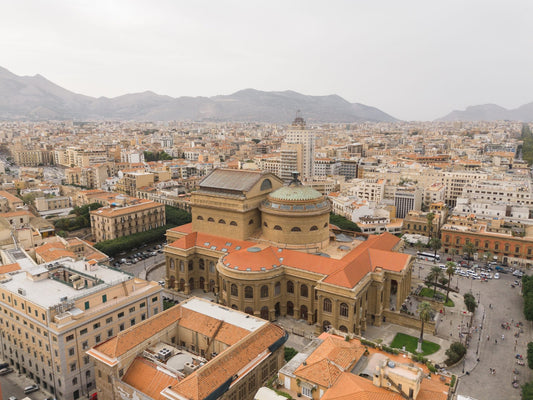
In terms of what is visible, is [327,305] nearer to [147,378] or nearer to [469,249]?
[147,378]

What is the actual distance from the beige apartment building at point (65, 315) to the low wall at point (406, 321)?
3547cm

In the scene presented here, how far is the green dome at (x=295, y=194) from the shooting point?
227ft

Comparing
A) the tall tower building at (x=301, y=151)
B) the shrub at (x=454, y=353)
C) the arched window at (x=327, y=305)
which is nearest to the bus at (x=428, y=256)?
the shrub at (x=454, y=353)

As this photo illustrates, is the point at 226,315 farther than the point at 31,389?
No

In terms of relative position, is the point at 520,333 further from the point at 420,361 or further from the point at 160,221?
the point at 160,221

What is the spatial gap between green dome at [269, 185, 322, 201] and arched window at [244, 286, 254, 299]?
1680 centimetres

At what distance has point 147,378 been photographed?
125ft

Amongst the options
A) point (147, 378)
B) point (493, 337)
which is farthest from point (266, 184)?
point (493, 337)

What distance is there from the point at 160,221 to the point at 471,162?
5454 inches

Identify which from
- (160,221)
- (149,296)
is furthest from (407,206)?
(149,296)

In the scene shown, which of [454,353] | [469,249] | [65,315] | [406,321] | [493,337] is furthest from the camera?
[469,249]

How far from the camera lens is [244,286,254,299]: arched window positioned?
6192 centimetres

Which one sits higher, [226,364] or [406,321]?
[226,364]

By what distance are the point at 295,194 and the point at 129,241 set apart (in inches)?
1687
